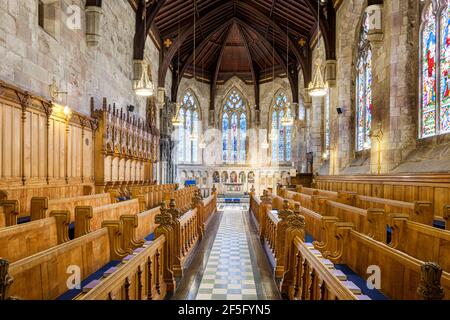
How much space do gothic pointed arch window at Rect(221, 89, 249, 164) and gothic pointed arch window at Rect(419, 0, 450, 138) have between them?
19.4m

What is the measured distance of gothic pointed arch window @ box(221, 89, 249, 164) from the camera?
29.1 meters

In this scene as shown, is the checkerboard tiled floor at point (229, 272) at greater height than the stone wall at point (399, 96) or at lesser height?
lesser

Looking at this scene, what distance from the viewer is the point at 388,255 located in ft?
10.2

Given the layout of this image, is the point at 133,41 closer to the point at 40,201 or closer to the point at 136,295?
the point at 40,201

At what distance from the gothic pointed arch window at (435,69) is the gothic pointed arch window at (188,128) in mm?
19419

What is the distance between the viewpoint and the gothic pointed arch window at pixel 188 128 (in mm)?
27719

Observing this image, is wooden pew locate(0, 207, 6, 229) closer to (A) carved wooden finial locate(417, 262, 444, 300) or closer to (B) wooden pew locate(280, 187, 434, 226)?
(A) carved wooden finial locate(417, 262, 444, 300)

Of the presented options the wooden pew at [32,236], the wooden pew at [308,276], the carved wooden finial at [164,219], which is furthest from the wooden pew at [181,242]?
the wooden pew at [308,276]

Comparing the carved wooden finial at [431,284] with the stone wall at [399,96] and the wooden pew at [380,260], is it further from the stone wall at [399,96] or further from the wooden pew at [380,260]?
the stone wall at [399,96]

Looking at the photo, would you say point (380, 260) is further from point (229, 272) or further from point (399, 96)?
point (399, 96)

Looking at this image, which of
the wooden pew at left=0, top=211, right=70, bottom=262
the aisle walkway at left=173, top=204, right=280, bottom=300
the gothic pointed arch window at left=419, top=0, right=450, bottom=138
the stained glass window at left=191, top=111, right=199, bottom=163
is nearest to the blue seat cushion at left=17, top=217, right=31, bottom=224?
the wooden pew at left=0, top=211, right=70, bottom=262
